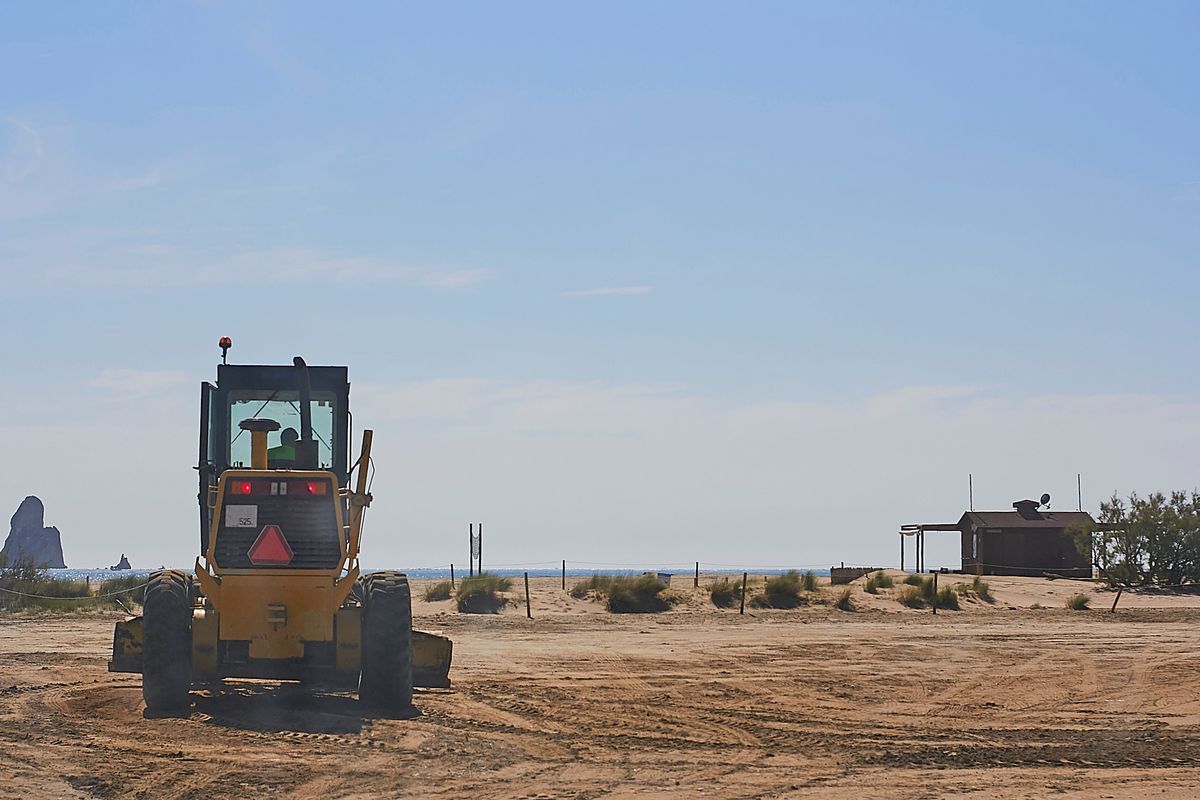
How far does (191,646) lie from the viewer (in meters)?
13.5

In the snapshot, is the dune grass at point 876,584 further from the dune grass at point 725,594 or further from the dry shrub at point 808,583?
the dune grass at point 725,594

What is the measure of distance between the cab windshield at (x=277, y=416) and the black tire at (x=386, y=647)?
6.29 ft

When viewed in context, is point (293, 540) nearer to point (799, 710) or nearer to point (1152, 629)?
point (799, 710)

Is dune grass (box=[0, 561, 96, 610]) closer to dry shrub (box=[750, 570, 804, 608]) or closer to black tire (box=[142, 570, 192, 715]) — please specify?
dry shrub (box=[750, 570, 804, 608])


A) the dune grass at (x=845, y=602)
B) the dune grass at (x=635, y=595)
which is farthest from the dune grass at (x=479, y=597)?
the dune grass at (x=845, y=602)

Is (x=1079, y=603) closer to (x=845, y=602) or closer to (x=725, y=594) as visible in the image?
(x=845, y=602)

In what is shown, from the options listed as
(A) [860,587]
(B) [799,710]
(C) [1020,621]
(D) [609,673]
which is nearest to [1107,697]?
(B) [799,710]

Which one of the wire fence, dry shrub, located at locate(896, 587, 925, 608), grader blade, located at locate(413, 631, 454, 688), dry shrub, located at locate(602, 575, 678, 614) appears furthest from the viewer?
dry shrub, located at locate(896, 587, 925, 608)

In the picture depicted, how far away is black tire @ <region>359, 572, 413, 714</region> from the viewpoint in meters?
13.7

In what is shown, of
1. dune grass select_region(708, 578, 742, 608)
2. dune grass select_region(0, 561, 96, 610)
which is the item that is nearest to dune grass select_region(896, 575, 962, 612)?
dune grass select_region(708, 578, 742, 608)

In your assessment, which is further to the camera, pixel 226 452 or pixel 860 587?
pixel 860 587

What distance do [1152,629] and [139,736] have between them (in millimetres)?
25181

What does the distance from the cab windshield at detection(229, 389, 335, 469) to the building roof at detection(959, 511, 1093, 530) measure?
4735cm

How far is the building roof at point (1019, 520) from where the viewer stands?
191ft
